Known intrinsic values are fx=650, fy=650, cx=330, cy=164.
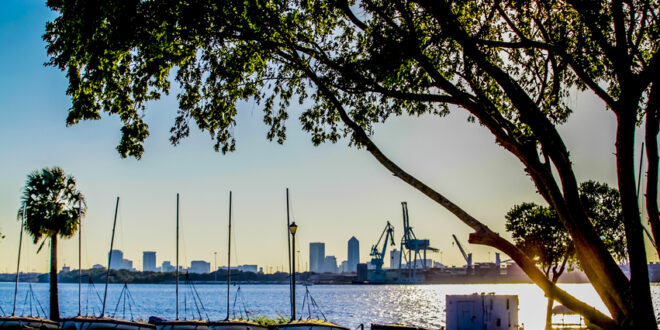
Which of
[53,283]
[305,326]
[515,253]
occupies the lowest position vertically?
[305,326]

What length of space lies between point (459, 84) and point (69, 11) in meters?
8.59

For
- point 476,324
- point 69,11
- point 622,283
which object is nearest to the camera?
point 622,283

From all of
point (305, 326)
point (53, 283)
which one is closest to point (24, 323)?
point (53, 283)

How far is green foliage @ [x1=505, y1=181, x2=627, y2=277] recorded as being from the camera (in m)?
28.8

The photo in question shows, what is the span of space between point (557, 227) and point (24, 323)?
23.2m

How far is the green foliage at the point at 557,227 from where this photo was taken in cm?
2880

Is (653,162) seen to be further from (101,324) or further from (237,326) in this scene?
(101,324)

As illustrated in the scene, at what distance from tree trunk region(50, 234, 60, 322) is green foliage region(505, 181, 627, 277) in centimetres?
2332

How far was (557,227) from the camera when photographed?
30016mm

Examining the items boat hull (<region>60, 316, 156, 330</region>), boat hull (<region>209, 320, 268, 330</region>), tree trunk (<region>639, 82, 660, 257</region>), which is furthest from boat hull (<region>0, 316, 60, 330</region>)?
tree trunk (<region>639, 82, 660, 257</region>)

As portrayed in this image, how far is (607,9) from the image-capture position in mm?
12922

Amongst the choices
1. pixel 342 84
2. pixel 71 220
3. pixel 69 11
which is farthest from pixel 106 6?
pixel 71 220

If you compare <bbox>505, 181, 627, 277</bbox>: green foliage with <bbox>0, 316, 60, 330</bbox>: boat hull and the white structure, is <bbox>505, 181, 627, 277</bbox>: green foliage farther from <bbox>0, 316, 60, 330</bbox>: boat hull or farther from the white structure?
<bbox>0, 316, 60, 330</bbox>: boat hull

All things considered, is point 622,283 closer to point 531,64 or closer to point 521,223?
point 531,64
